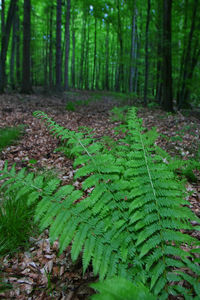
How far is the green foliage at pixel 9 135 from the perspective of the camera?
4.77 metres

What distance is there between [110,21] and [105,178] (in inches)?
927

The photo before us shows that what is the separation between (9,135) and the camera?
199 inches

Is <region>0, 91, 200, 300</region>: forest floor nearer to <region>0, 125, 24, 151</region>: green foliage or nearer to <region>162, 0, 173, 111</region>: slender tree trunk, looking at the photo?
<region>0, 125, 24, 151</region>: green foliage

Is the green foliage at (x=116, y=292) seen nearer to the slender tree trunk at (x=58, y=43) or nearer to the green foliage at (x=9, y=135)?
the green foliage at (x=9, y=135)

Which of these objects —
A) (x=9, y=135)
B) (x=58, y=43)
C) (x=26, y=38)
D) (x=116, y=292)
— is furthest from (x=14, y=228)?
(x=58, y=43)

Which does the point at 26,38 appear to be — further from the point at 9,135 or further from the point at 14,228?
the point at 14,228

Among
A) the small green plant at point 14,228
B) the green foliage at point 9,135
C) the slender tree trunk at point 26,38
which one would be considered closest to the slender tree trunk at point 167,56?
the green foliage at point 9,135

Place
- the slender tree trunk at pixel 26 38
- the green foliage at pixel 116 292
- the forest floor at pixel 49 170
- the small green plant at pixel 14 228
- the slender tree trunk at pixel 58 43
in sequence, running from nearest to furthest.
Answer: the green foliage at pixel 116 292 < the forest floor at pixel 49 170 < the small green plant at pixel 14 228 < the slender tree trunk at pixel 26 38 < the slender tree trunk at pixel 58 43

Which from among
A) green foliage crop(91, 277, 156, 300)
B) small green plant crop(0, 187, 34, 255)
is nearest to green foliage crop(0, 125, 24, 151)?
small green plant crop(0, 187, 34, 255)

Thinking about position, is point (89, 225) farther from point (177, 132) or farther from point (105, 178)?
point (177, 132)

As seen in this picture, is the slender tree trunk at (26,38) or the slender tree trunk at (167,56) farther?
the slender tree trunk at (26,38)

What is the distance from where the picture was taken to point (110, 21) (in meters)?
20.7

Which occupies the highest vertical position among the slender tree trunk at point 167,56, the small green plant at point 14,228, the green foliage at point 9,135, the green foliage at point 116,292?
the slender tree trunk at point 167,56

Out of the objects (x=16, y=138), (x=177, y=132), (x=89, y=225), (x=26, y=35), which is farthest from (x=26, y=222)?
(x=26, y=35)
